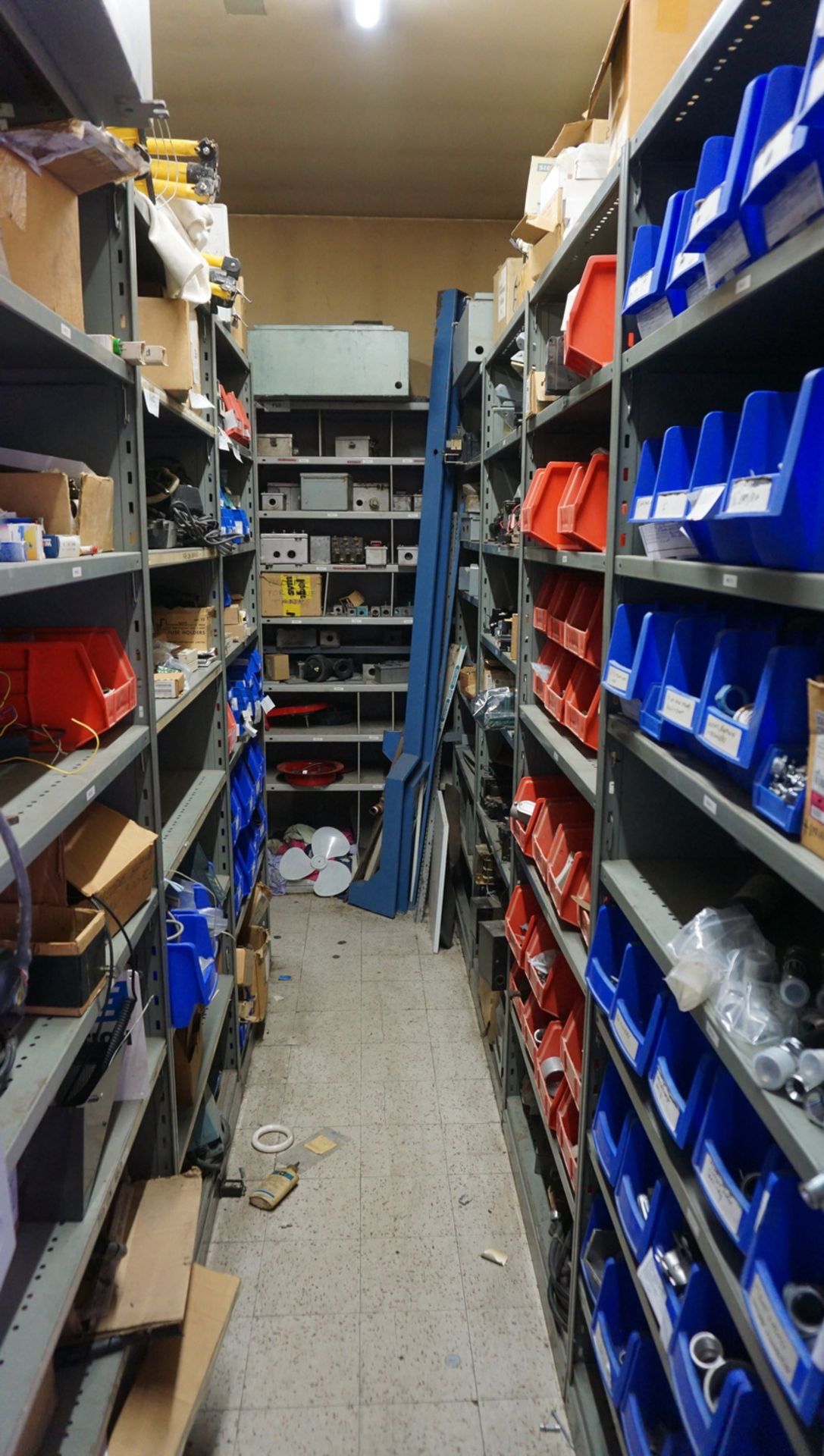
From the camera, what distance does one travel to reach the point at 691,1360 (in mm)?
1109

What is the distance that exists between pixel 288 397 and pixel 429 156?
47.3 inches

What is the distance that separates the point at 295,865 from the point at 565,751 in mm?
2887

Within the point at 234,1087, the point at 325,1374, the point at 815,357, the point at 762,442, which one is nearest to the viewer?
the point at 762,442

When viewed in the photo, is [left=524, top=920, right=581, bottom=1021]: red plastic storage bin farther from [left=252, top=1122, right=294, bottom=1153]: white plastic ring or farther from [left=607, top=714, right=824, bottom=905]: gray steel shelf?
[left=252, top=1122, right=294, bottom=1153]: white plastic ring

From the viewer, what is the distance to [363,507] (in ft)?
14.9

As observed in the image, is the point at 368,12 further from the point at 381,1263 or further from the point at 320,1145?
the point at 381,1263

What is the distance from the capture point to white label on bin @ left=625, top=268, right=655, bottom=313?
127cm

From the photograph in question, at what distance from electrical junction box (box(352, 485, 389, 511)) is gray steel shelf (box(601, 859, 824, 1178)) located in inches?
128

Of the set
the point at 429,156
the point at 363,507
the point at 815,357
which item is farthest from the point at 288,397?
the point at 815,357

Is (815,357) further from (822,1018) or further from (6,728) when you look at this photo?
(6,728)

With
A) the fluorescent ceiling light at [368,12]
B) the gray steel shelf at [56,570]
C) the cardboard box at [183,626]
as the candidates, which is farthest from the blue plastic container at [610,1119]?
the fluorescent ceiling light at [368,12]

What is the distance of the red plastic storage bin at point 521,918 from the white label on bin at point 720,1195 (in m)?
1.31

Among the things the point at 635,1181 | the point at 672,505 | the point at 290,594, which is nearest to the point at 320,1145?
the point at 635,1181

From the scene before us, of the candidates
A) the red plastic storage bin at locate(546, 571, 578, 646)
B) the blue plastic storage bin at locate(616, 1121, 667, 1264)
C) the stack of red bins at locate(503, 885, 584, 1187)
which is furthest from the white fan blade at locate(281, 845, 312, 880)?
the blue plastic storage bin at locate(616, 1121, 667, 1264)
